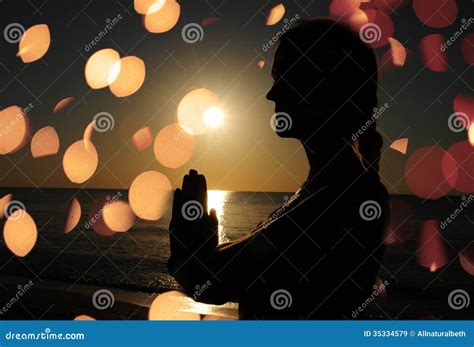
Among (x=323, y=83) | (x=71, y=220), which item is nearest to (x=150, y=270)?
(x=323, y=83)

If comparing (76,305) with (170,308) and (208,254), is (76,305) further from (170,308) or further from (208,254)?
(208,254)

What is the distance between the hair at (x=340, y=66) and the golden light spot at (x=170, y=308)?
11.0 m

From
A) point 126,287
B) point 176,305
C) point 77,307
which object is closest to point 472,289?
point 176,305

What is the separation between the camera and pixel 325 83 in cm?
116

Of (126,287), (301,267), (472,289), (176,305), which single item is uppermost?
(472,289)

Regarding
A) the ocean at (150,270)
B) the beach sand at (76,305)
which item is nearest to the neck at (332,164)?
the beach sand at (76,305)

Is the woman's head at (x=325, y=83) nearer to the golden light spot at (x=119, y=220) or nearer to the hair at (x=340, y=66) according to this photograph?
the hair at (x=340, y=66)

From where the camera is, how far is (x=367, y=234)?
1.07 m

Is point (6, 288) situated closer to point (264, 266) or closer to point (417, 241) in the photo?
point (264, 266)

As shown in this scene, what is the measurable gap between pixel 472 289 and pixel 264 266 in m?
21.1

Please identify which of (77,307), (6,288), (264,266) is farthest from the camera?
(6,288)

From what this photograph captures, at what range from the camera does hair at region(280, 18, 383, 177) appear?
1.16 metres

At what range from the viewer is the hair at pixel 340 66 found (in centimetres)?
116

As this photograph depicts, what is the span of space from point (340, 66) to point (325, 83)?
6 cm
